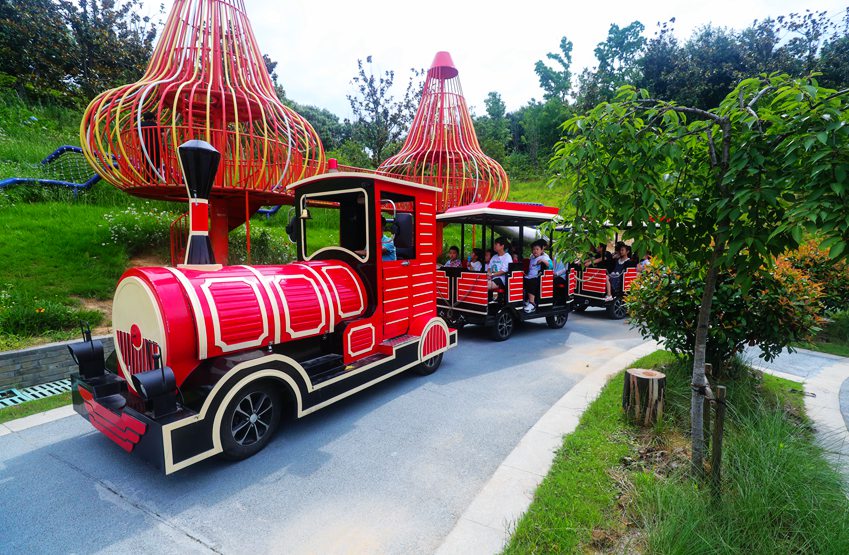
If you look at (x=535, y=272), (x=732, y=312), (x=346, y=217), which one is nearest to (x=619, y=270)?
(x=535, y=272)

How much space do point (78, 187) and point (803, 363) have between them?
1409 centimetres

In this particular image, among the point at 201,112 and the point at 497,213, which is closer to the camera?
the point at 201,112

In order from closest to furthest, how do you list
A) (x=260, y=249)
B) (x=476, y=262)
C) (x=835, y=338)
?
(x=835, y=338) → (x=476, y=262) → (x=260, y=249)

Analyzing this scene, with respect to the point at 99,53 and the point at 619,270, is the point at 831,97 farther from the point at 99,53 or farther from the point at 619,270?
the point at 99,53

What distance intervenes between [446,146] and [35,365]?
8.47m

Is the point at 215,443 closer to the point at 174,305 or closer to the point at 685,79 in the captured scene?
the point at 174,305

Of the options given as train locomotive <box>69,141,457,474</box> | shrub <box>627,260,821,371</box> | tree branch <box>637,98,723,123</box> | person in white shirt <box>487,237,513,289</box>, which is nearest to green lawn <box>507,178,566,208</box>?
person in white shirt <box>487,237,513,289</box>

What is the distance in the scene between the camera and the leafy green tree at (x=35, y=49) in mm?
14945

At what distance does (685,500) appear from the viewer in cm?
245

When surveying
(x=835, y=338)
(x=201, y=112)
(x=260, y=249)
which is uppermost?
(x=201, y=112)

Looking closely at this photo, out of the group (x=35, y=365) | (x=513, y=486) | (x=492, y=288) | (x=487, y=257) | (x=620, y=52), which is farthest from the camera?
(x=620, y=52)

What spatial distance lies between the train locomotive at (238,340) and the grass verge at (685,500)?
227cm

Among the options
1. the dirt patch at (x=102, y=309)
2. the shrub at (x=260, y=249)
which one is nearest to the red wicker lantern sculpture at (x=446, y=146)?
the shrub at (x=260, y=249)

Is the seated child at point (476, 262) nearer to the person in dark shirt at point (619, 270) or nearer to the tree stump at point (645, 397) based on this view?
the person in dark shirt at point (619, 270)
